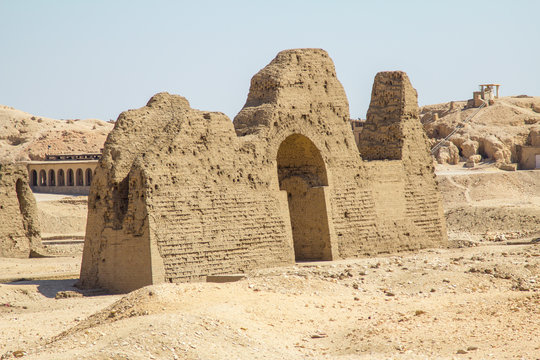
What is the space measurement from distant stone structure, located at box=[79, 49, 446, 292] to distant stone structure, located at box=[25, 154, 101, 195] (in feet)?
75.6

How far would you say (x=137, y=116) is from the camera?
56.3 feet

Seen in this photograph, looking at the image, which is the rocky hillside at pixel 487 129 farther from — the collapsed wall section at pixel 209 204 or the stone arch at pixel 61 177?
the collapsed wall section at pixel 209 204

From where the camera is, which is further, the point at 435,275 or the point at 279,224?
the point at 279,224

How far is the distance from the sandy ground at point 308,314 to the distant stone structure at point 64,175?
22.7 metres

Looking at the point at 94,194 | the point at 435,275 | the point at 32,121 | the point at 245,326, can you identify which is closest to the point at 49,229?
the point at 94,194

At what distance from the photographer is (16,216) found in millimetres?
22234

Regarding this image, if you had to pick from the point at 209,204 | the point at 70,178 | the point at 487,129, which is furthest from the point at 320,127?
the point at 487,129

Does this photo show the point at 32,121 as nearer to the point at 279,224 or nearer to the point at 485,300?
the point at 279,224

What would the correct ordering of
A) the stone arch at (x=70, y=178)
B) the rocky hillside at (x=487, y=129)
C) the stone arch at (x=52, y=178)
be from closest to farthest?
the stone arch at (x=70, y=178) → the stone arch at (x=52, y=178) → the rocky hillside at (x=487, y=129)

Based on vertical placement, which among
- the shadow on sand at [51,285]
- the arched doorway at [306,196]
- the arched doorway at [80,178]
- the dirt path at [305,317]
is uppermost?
the arched doorway at [80,178]

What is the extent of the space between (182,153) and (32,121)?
42.7 meters

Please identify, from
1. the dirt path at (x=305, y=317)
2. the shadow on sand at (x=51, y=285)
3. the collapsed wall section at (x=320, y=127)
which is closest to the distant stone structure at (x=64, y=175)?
the shadow on sand at (x=51, y=285)

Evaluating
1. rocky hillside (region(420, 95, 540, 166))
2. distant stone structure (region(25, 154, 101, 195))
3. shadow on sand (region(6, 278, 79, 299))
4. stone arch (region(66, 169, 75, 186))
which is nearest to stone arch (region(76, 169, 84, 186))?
distant stone structure (region(25, 154, 101, 195))

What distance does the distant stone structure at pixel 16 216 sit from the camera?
72.0ft
